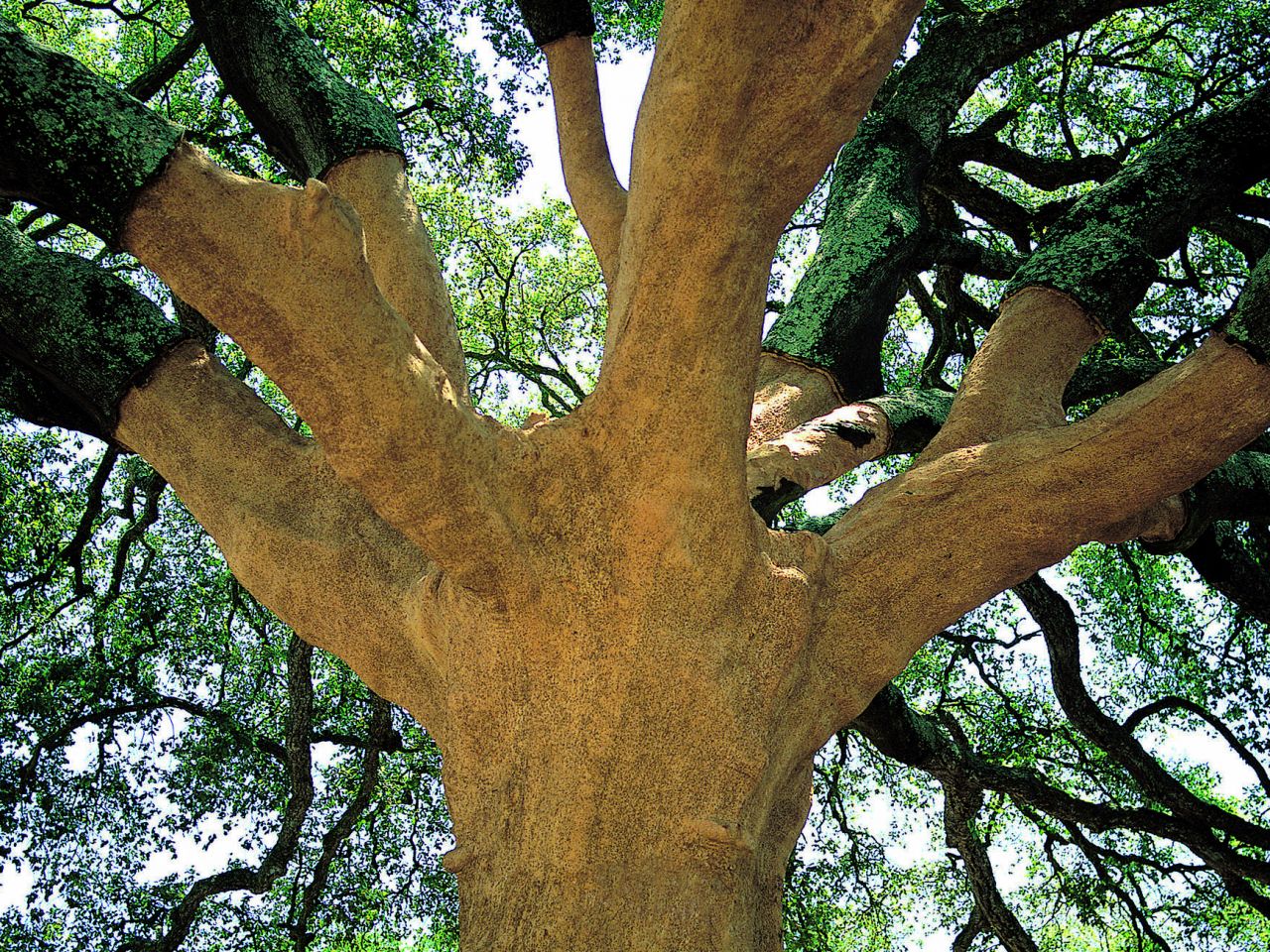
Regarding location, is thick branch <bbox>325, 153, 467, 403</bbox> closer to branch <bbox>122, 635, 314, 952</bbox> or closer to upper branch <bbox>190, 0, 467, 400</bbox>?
upper branch <bbox>190, 0, 467, 400</bbox>

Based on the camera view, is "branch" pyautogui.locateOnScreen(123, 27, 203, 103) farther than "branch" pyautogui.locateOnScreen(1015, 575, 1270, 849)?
No

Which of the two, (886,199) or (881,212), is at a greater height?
(886,199)

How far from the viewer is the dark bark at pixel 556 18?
4.84 m

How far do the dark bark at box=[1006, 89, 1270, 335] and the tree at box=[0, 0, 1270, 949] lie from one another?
0.06 feet

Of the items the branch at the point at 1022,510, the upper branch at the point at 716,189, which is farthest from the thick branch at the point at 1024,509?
the upper branch at the point at 716,189

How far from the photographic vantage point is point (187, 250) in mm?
2965

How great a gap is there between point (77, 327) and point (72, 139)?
799 mm

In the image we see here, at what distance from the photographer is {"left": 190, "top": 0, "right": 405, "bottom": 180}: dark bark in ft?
15.2

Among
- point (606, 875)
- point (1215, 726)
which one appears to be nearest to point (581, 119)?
point (606, 875)

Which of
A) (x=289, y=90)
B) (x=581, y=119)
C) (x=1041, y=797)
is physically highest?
(x=581, y=119)

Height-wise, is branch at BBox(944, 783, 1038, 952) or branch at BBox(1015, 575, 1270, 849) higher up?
branch at BBox(1015, 575, 1270, 849)

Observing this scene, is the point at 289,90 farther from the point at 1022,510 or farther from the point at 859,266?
the point at 1022,510

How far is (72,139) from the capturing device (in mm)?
3090

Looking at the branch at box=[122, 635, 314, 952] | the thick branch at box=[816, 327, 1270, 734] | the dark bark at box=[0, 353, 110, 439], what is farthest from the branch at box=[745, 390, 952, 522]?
the branch at box=[122, 635, 314, 952]
